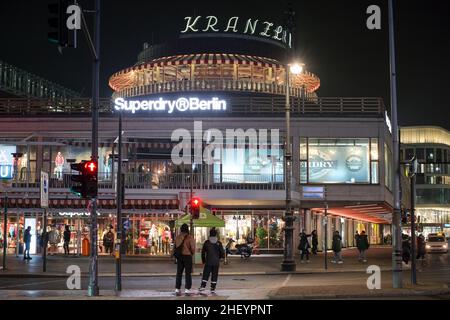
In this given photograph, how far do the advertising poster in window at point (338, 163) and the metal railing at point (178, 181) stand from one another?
2.66 meters

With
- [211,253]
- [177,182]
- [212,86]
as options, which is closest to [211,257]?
[211,253]

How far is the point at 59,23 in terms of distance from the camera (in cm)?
1606

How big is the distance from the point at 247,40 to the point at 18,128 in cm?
1853

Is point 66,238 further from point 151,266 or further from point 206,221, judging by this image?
point 206,221

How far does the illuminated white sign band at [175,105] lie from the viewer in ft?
158

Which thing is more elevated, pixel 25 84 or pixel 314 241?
pixel 25 84

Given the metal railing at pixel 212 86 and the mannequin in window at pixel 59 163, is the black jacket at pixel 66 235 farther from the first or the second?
the metal railing at pixel 212 86

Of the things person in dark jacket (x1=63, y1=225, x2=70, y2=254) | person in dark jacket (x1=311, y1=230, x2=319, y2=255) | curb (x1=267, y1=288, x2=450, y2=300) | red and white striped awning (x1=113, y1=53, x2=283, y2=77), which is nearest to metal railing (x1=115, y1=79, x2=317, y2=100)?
red and white striped awning (x1=113, y1=53, x2=283, y2=77)

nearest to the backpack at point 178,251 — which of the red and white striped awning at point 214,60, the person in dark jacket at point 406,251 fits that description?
the person in dark jacket at point 406,251

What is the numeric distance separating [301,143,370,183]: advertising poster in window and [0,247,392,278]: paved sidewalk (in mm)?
5840

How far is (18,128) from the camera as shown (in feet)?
160

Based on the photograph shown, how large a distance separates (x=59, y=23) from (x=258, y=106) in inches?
1309

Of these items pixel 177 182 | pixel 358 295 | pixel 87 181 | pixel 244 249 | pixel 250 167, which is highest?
pixel 250 167
